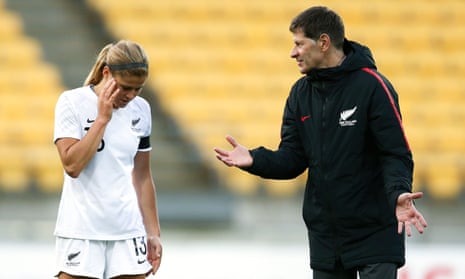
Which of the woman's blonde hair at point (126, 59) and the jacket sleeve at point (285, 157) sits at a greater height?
the woman's blonde hair at point (126, 59)

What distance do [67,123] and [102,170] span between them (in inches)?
9.2

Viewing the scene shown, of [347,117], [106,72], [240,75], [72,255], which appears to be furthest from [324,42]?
[240,75]

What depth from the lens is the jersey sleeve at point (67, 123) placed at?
3760 millimetres

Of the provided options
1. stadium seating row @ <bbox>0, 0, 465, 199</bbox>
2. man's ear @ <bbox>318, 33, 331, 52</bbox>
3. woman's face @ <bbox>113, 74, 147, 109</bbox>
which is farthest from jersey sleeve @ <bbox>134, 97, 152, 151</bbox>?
stadium seating row @ <bbox>0, 0, 465, 199</bbox>

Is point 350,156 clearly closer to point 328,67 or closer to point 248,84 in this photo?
point 328,67

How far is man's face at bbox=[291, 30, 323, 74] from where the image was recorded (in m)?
4.07

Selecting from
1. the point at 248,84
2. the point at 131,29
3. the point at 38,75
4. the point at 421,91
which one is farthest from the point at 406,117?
the point at 38,75

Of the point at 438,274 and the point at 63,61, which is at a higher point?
the point at 63,61

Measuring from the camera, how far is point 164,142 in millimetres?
10172

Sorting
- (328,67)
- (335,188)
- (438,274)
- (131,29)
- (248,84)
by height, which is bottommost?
(438,274)

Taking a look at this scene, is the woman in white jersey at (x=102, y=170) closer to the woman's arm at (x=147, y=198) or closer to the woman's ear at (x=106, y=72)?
the woman's ear at (x=106, y=72)

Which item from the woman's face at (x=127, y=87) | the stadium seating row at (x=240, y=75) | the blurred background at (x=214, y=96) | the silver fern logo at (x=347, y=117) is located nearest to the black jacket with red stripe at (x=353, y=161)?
the silver fern logo at (x=347, y=117)

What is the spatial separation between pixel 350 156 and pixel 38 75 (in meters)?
7.38

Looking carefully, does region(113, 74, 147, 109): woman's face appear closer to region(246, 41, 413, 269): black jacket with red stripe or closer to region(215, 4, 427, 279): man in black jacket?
region(215, 4, 427, 279): man in black jacket
